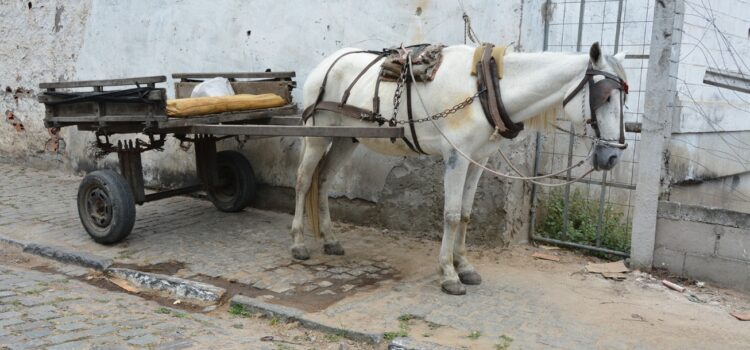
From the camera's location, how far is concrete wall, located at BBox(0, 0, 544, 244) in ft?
19.0

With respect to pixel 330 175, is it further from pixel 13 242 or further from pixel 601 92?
pixel 13 242

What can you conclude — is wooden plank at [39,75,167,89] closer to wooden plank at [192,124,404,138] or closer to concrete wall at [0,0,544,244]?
wooden plank at [192,124,404,138]

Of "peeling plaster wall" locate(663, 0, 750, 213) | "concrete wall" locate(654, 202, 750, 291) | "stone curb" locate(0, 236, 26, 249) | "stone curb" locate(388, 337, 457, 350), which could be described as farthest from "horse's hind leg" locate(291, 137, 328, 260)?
"peeling plaster wall" locate(663, 0, 750, 213)

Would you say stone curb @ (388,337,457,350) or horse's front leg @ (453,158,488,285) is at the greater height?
horse's front leg @ (453,158,488,285)

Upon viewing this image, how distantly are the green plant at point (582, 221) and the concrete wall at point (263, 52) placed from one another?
30cm

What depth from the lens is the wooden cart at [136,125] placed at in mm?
5156

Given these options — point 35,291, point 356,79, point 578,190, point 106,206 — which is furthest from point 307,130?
point 578,190

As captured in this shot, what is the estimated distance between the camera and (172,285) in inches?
191

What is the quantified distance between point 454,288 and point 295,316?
1.17 meters

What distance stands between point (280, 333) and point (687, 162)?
495cm

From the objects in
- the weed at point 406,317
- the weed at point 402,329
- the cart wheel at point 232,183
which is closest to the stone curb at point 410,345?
the weed at point 402,329

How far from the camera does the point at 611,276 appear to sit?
16.8 feet

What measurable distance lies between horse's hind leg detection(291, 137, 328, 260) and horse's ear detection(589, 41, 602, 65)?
7.57 feet

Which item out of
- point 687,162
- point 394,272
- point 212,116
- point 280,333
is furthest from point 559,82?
point 687,162
